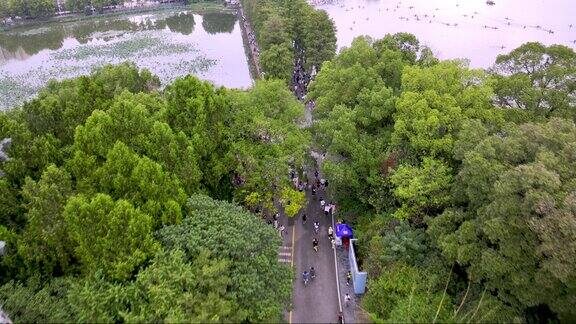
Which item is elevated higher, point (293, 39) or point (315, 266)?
point (293, 39)

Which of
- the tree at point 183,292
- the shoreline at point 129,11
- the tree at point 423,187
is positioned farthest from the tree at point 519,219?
the shoreline at point 129,11

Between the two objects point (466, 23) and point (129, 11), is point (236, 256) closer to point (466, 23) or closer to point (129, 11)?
point (466, 23)

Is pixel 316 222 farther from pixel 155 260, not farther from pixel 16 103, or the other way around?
pixel 16 103

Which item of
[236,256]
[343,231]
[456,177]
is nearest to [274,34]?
[343,231]

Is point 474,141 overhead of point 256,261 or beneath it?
overhead

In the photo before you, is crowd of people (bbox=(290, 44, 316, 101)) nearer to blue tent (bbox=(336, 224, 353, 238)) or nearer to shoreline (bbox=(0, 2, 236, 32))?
blue tent (bbox=(336, 224, 353, 238))

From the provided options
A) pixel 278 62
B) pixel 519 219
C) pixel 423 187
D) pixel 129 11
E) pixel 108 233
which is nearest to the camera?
pixel 519 219

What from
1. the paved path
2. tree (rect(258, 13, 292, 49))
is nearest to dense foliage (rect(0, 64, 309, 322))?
the paved path

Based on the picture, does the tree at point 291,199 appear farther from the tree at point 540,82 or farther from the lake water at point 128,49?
the lake water at point 128,49

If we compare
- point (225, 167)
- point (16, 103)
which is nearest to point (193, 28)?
point (16, 103)
